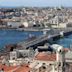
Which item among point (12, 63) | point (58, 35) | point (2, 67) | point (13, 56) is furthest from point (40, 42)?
point (2, 67)

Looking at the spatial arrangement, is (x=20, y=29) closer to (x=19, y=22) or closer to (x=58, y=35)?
(x=19, y=22)

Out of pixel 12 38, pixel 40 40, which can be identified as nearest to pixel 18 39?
pixel 12 38

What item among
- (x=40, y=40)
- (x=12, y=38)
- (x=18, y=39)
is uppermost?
(x=40, y=40)

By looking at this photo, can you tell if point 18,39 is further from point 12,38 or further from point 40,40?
point 40,40

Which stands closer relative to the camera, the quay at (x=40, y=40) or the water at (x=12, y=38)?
the quay at (x=40, y=40)

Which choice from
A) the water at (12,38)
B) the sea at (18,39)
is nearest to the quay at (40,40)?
the sea at (18,39)

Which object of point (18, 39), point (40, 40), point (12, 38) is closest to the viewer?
point (40, 40)

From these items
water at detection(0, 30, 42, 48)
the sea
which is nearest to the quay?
the sea

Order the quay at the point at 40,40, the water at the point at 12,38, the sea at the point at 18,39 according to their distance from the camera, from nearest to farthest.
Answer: the quay at the point at 40,40, the sea at the point at 18,39, the water at the point at 12,38

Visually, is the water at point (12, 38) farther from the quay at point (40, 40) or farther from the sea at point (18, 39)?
the quay at point (40, 40)

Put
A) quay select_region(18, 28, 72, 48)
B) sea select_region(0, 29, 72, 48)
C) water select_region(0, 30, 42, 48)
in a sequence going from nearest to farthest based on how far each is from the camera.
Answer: quay select_region(18, 28, 72, 48) < sea select_region(0, 29, 72, 48) < water select_region(0, 30, 42, 48)

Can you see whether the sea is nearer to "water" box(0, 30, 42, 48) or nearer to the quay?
"water" box(0, 30, 42, 48)
